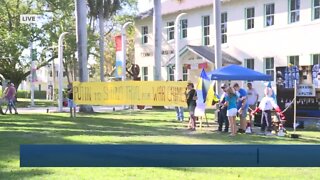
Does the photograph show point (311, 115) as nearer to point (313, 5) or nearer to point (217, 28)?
point (217, 28)

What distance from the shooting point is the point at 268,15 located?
3155cm

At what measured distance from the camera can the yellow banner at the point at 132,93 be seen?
2234 centimetres

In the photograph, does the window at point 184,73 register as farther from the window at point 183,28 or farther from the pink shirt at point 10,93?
the pink shirt at point 10,93

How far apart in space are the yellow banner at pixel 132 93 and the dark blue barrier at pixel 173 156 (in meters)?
16.1

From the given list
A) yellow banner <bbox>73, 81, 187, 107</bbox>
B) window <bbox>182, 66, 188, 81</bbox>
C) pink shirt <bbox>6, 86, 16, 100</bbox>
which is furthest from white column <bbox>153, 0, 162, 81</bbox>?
pink shirt <bbox>6, 86, 16, 100</bbox>

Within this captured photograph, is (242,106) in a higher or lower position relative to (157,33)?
lower

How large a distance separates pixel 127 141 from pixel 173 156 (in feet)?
26.8

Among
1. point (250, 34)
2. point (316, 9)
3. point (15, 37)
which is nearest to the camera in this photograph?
point (316, 9)

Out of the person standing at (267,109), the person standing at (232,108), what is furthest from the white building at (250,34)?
the person standing at (232,108)

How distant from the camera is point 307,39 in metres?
29.1

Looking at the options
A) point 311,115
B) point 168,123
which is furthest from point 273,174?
point 168,123

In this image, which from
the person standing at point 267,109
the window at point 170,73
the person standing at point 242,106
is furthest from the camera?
the window at point 170,73

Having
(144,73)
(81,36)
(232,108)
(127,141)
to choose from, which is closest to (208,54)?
(81,36)

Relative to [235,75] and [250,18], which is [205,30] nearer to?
[250,18]
